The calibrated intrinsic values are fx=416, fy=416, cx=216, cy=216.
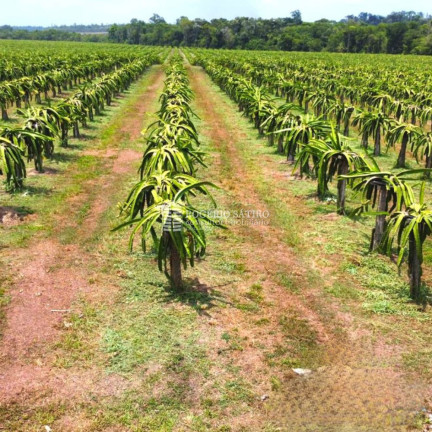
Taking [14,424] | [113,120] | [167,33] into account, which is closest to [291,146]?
[14,424]

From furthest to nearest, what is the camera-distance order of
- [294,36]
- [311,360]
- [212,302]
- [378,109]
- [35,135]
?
[294,36] < [378,109] < [35,135] < [212,302] < [311,360]

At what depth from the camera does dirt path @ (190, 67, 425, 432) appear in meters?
5.47

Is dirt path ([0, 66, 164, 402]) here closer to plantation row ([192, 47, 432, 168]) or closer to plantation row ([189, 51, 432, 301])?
plantation row ([189, 51, 432, 301])

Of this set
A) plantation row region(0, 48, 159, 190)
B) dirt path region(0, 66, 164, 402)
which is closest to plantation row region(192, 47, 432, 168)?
plantation row region(0, 48, 159, 190)

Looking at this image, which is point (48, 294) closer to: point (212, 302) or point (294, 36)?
point (212, 302)

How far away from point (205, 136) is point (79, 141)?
6.08 meters

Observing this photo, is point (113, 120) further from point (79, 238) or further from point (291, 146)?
point (79, 238)

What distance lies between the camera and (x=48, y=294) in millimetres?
7914

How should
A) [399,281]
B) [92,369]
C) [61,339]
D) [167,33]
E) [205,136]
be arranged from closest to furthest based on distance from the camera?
[92,369] < [61,339] < [399,281] < [205,136] < [167,33]

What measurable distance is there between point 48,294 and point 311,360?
4.94 m

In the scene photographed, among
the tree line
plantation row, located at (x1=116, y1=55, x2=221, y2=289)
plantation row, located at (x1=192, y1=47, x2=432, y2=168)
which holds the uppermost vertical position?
the tree line

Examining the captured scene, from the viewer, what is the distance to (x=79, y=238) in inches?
404

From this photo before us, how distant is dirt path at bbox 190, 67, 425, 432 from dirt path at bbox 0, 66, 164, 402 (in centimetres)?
237

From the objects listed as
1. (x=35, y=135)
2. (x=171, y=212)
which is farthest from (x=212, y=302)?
(x=35, y=135)
